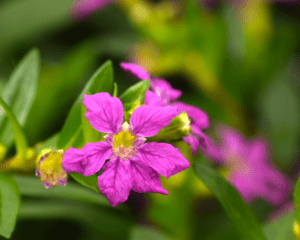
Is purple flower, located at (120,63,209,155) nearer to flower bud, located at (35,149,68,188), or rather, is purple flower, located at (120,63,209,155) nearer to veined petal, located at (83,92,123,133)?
veined petal, located at (83,92,123,133)

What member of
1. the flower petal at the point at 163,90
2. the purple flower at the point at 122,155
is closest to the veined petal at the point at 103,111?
the purple flower at the point at 122,155

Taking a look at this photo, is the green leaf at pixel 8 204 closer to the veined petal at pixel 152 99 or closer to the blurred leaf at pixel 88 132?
the blurred leaf at pixel 88 132

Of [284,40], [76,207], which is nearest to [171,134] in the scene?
[76,207]

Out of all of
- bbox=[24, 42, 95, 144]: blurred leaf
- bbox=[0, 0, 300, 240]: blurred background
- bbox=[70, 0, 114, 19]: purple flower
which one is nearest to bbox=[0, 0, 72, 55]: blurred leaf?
bbox=[0, 0, 300, 240]: blurred background

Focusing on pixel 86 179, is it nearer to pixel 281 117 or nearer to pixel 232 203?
pixel 232 203

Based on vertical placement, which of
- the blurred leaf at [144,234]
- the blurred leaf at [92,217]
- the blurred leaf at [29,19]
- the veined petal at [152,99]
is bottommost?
the blurred leaf at [92,217]
